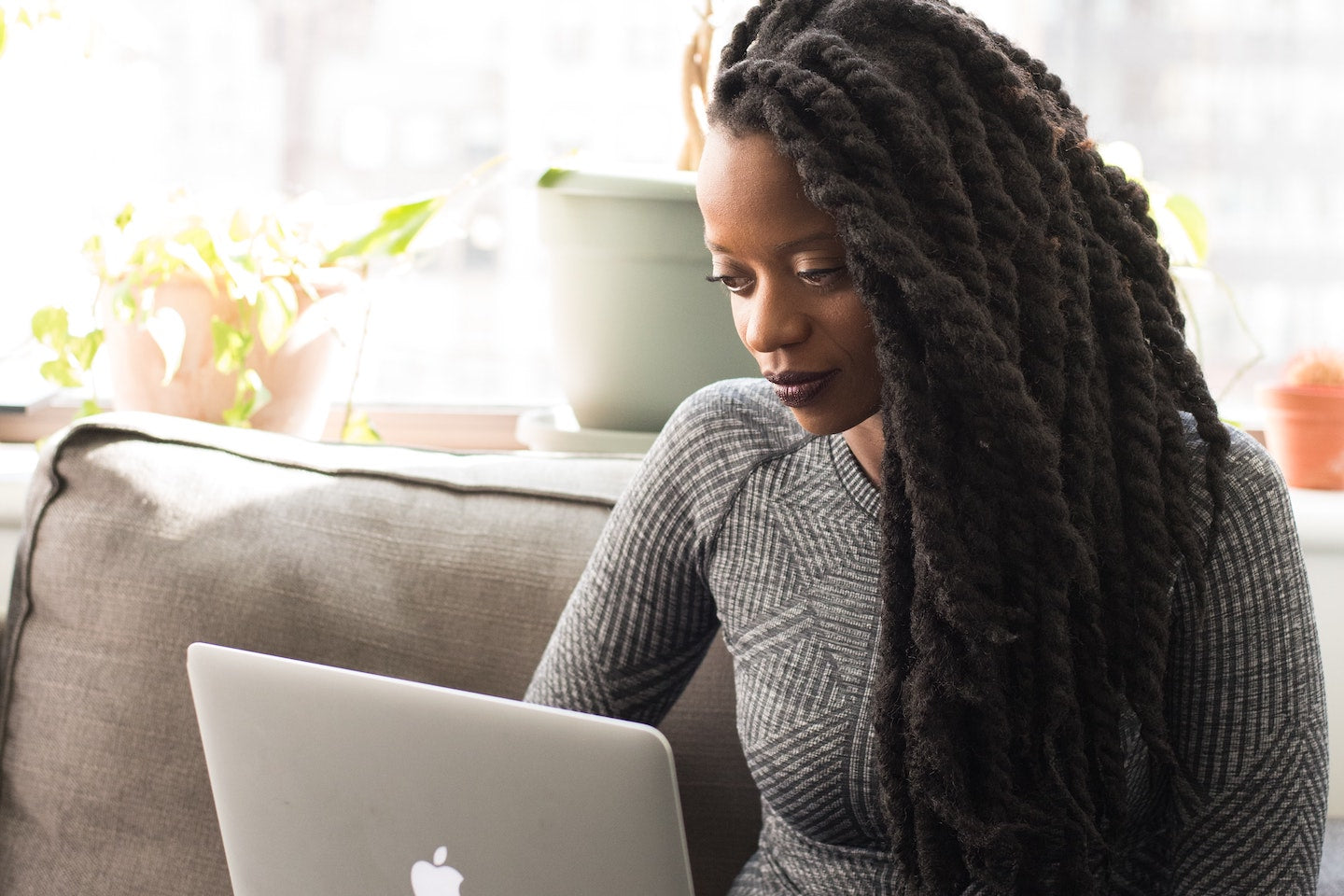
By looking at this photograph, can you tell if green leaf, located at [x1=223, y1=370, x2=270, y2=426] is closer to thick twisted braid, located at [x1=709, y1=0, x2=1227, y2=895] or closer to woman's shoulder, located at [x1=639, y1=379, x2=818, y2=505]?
woman's shoulder, located at [x1=639, y1=379, x2=818, y2=505]

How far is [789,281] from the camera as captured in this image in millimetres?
769

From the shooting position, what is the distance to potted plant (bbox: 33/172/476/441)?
4.34 ft

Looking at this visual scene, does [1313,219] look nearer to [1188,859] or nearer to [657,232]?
[657,232]

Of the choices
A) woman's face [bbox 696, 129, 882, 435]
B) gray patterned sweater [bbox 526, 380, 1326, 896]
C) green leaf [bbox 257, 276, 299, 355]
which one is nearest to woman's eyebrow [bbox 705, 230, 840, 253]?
woman's face [bbox 696, 129, 882, 435]

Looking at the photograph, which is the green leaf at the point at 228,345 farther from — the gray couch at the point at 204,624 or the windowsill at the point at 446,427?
the windowsill at the point at 446,427

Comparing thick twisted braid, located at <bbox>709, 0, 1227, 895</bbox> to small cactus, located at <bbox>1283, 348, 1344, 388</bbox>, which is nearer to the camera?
thick twisted braid, located at <bbox>709, 0, 1227, 895</bbox>

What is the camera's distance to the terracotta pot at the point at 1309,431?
52.3 inches

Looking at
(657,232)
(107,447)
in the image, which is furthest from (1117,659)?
(107,447)

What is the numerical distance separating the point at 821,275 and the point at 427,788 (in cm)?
38

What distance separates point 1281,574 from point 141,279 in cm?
115

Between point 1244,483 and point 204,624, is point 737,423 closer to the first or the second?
point 1244,483

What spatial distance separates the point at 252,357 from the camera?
137 centimetres

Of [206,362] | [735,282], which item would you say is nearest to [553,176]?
[206,362]

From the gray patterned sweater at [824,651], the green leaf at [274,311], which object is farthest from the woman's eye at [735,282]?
the green leaf at [274,311]
